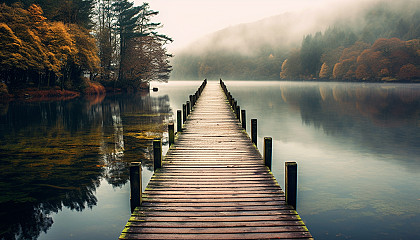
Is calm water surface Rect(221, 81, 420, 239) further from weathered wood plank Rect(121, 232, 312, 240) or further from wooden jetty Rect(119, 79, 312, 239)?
weathered wood plank Rect(121, 232, 312, 240)

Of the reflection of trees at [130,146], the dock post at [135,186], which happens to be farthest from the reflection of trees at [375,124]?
the dock post at [135,186]

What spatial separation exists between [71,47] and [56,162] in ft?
127

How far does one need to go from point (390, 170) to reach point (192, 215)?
11263 millimetres

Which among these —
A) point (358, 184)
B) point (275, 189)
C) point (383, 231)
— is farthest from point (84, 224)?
point (358, 184)

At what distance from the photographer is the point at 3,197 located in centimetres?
1051

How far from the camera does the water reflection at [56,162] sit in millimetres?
9797

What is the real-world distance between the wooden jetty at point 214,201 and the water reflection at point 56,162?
3.20m

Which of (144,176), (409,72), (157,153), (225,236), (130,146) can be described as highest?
(409,72)

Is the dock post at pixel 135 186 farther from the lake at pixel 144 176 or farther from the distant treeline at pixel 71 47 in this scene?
the distant treeline at pixel 71 47

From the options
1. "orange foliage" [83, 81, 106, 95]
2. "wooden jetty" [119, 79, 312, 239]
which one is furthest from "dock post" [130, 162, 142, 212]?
"orange foliage" [83, 81, 106, 95]

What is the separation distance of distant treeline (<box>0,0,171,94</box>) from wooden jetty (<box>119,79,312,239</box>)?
37.8 metres

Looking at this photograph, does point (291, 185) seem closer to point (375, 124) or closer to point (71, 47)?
point (375, 124)

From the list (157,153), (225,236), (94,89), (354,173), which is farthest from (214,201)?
(94,89)

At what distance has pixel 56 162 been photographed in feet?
48.5
